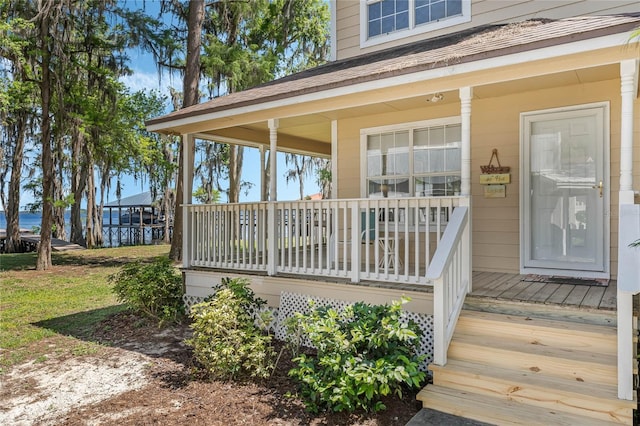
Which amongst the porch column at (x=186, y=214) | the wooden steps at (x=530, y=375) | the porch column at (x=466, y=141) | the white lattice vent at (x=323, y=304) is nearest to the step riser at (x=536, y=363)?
the wooden steps at (x=530, y=375)

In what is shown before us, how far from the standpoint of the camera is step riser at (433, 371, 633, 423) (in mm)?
3076

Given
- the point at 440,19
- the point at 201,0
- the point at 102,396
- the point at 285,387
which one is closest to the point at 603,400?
the point at 285,387

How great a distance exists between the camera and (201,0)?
40.6ft

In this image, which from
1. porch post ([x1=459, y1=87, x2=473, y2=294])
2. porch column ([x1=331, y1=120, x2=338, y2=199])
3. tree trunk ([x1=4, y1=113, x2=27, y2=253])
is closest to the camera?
porch post ([x1=459, y1=87, x2=473, y2=294])

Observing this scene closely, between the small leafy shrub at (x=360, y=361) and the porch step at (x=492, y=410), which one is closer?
the porch step at (x=492, y=410)

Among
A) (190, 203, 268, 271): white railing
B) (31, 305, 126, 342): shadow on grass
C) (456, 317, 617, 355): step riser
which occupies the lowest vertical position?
(31, 305, 126, 342): shadow on grass

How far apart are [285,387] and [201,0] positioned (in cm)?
1167

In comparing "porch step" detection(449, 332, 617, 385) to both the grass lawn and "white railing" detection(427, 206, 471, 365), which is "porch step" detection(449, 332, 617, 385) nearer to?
"white railing" detection(427, 206, 471, 365)

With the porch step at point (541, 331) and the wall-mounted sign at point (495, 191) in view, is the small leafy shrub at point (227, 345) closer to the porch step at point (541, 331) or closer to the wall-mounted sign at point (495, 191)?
the porch step at point (541, 331)

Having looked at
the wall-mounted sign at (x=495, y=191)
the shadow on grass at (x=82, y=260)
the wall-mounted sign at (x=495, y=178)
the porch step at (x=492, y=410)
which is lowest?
the shadow on grass at (x=82, y=260)

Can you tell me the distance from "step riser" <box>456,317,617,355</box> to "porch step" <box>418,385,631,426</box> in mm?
682

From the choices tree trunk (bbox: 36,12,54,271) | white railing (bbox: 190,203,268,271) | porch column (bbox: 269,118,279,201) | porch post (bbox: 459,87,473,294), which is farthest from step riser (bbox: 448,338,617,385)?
tree trunk (bbox: 36,12,54,271)

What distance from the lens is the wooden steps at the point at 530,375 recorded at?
3180mm

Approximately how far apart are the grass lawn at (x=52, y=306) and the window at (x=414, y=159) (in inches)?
181
